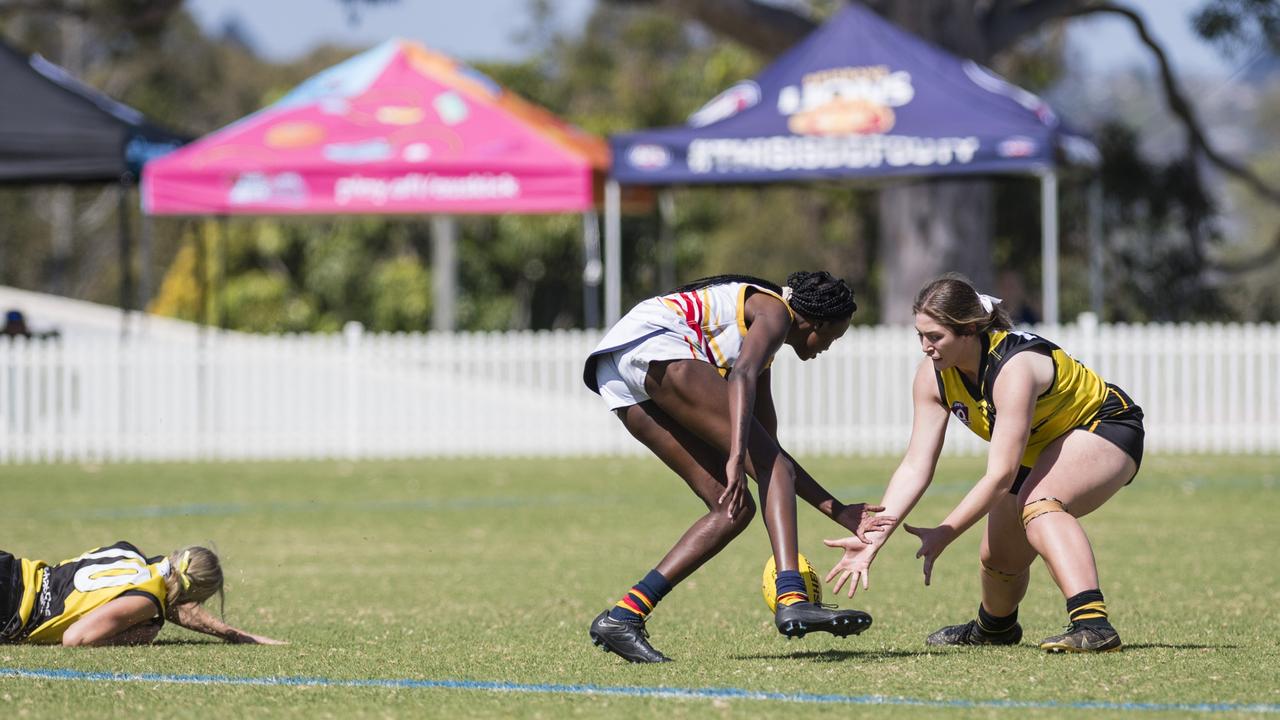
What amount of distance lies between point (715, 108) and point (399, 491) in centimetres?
564

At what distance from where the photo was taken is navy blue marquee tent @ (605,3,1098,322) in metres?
18.3

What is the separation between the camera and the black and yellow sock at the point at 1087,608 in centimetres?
672

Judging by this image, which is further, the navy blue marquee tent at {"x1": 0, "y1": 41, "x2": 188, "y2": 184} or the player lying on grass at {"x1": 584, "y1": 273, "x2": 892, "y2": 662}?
the navy blue marquee tent at {"x1": 0, "y1": 41, "x2": 188, "y2": 184}

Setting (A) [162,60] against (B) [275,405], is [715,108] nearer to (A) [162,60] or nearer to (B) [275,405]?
(B) [275,405]

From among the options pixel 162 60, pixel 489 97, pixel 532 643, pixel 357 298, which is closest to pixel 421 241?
pixel 357 298

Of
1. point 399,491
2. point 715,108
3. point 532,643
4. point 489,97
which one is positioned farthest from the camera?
point 489,97

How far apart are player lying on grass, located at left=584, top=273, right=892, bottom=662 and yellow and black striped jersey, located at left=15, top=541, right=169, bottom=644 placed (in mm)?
1927

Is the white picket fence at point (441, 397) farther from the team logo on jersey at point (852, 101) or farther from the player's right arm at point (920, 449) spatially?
the player's right arm at point (920, 449)

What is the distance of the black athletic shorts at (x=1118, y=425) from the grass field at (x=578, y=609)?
74 cm

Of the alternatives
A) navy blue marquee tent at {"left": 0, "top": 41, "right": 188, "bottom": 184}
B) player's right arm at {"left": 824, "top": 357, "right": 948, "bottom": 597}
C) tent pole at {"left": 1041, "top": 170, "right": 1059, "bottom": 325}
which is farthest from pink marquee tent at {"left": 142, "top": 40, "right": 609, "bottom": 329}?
player's right arm at {"left": 824, "top": 357, "right": 948, "bottom": 597}

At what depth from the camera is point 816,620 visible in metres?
6.28

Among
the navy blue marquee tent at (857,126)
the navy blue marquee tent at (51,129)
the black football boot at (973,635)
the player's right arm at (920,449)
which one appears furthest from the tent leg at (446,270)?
the player's right arm at (920,449)

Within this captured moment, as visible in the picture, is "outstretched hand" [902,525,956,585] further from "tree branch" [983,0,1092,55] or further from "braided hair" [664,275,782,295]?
"tree branch" [983,0,1092,55]

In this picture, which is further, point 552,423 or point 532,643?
point 552,423
